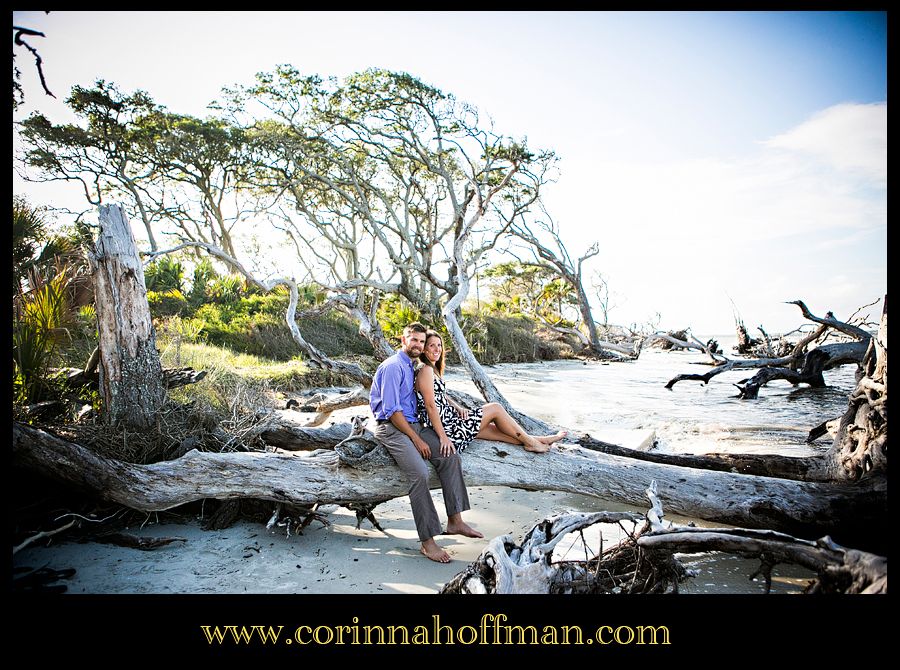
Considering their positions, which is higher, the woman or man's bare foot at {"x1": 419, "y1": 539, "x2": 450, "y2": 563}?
the woman

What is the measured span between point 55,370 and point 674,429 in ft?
25.0

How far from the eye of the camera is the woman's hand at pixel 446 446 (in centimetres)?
374

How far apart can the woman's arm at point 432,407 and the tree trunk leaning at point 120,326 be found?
232cm

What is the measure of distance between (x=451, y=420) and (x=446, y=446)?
28 centimetres

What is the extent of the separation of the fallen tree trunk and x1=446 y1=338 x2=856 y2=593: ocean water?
34 cm

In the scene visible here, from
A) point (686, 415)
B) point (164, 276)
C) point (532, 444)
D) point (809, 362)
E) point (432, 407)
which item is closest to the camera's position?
point (432, 407)

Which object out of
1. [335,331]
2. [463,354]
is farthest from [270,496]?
[335,331]

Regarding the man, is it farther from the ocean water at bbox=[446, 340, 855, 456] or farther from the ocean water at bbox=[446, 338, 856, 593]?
the ocean water at bbox=[446, 340, 855, 456]

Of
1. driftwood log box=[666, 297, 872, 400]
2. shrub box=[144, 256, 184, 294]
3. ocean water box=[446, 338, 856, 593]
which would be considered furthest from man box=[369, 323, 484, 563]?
shrub box=[144, 256, 184, 294]

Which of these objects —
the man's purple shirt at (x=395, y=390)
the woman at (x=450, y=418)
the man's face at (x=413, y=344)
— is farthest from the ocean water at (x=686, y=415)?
the man's face at (x=413, y=344)

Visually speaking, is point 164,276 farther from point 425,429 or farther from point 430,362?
point 425,429

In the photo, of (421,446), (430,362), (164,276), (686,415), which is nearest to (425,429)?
(421,446)

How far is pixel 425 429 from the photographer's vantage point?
3879 mm

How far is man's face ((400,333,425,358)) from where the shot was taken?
3928mm
